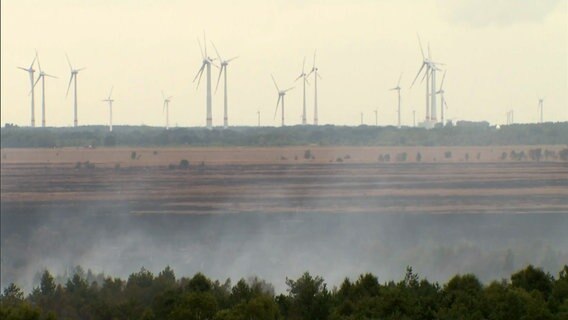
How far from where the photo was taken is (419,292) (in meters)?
46.3

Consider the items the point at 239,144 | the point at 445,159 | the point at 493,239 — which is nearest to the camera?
the point at 493,239

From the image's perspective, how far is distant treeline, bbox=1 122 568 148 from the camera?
121m

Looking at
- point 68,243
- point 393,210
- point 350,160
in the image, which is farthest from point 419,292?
point 350,160

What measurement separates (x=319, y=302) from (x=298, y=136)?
117 m

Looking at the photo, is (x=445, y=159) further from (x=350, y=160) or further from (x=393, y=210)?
(x=393, y=210)

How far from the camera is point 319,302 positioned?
43.3 metres

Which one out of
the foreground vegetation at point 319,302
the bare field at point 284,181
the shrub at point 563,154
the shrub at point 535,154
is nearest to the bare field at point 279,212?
the bare field at point 284,181

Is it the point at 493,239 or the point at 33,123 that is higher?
the point at 33,123

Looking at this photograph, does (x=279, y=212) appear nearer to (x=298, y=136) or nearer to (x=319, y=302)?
(x=298, y=136)

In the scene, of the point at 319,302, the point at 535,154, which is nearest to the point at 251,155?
the point at 535,154

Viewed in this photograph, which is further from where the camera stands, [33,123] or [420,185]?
[420,185]

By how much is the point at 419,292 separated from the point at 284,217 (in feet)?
255

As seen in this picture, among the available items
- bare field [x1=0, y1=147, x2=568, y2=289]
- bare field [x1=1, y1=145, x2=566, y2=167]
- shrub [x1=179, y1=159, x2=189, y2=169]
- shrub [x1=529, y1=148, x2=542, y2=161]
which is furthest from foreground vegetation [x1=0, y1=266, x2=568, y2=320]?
shrub [x1=179, y1=159, x2=189, y2=169]

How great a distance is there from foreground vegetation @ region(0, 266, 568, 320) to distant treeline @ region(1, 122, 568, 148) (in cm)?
5923
